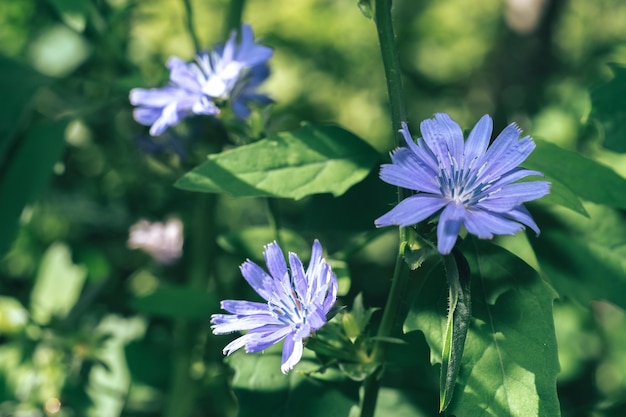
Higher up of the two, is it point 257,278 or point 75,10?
point 75,10

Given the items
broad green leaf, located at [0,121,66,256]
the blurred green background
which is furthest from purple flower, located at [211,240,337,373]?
broad green leaf, located at [0,121,66,256]

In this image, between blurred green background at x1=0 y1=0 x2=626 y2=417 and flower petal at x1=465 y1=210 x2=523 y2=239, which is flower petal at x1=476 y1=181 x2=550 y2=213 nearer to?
flower petal at x1=465 y1=210 x2=523 y2=239

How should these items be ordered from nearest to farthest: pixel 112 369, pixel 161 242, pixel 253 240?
1. pixel 253 240
2. pixel 112 369
3. pixel 161 242

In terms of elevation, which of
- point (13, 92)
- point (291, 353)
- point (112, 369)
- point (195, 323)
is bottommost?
point (112, 369)

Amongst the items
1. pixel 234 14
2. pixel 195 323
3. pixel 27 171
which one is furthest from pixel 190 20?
pixel 195 323

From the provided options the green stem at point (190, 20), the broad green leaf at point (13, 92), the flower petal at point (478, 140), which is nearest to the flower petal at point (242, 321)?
the flower petal at point (478, 140)

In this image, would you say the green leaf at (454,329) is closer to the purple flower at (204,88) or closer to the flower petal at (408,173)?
the flower petal at (408,173)

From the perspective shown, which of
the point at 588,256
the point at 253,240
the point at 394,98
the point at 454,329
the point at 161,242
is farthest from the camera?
the point at 161,242

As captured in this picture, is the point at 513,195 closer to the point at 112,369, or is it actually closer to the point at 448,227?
the point at 448,227
